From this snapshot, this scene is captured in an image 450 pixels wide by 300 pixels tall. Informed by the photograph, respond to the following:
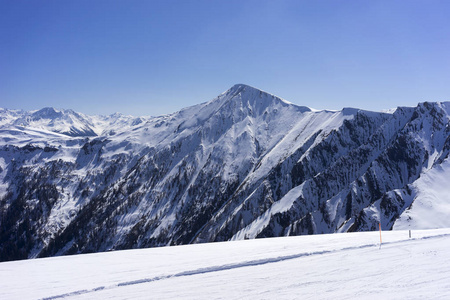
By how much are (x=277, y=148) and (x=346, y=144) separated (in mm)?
37524

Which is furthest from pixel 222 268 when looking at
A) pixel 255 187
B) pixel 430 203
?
pixel 255 187

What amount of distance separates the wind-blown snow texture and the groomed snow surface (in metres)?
47.8

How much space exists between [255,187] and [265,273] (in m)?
112

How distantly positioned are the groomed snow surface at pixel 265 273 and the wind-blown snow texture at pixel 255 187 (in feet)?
157

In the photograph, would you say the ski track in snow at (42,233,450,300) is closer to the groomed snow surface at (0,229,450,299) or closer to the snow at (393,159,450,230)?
the groomed snow surface at (0,229,450,299)

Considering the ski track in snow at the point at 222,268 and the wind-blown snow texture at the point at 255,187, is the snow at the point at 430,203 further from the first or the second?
the ski track in snow at the point at 222,268

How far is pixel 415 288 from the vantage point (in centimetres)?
1205

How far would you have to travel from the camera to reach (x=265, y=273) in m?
15.8

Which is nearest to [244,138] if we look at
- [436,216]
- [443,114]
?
[443,114]

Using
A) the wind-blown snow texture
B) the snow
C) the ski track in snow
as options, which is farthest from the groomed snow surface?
the wind-blown snow texture

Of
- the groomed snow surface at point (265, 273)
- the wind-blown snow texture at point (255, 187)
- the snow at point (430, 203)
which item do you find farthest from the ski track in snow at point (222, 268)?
the wind-blown snow texture at point (255, 187)

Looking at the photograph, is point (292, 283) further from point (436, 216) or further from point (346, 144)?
point (346, 144)

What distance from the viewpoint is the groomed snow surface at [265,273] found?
41.9 ft

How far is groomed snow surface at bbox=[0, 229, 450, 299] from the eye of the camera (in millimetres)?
12781
